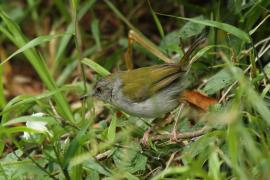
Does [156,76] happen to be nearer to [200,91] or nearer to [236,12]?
[200,91]

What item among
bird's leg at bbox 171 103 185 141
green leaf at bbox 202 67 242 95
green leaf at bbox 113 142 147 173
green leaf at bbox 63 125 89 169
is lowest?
green leaf at bbox 113 142 147 173

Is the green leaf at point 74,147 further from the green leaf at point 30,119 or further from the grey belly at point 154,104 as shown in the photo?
the grey belly at point 154,104

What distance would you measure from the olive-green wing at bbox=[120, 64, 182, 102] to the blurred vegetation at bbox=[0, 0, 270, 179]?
219 mm

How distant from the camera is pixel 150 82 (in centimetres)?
460

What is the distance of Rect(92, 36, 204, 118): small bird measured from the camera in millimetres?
4484

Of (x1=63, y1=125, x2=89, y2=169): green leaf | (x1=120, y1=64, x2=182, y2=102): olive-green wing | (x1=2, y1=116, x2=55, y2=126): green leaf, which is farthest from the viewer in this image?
(x1=120, y1=64, x2=182, y2=102): olive-green wing

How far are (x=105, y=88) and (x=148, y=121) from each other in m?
0.44

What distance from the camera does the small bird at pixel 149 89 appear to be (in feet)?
14.7

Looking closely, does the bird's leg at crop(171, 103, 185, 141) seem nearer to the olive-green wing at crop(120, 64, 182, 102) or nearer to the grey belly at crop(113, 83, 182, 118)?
the grey belly at crop(113, 83, 182, 118)

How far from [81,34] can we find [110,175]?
314 centimetres

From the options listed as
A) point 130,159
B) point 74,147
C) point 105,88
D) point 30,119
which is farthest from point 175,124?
point 30,119

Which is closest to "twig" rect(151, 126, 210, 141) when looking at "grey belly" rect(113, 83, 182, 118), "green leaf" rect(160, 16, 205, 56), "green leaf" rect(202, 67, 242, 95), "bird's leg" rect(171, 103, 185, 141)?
"bird's leg" rect(171, 103, 185, 141)

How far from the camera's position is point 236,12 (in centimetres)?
504

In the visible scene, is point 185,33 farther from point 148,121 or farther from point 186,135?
point 186,135
